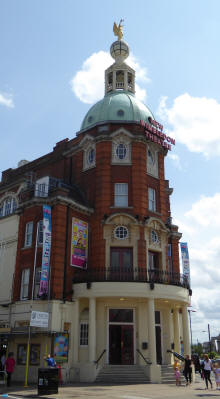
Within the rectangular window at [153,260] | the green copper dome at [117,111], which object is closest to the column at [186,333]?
the rectangular window at [153,260]

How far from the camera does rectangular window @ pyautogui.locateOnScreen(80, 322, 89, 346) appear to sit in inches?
1024

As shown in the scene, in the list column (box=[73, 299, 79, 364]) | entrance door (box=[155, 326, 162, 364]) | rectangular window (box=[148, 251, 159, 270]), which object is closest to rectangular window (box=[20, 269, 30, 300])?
column (box=[73, 299, 79, 364])

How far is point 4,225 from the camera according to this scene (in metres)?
31.8

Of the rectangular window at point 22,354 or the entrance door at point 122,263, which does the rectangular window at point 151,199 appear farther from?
the rectangular window at point 22,354

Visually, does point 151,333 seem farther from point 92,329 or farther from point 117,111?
point 117,111

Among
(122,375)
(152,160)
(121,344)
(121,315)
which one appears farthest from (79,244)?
(152,160)

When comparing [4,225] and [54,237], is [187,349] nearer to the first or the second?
[54,237]

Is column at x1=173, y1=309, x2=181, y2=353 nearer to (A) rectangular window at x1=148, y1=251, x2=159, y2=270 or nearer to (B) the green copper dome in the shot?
(A) rectangular window at x1=148, y1=251, x2=159, y2=270

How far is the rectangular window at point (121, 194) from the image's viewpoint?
1172 inches

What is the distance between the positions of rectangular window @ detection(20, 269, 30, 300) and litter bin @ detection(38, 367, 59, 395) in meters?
10.6

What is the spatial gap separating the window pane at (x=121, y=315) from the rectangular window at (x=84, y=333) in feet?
5.76

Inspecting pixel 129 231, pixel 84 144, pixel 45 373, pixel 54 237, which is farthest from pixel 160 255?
pixel 45 373

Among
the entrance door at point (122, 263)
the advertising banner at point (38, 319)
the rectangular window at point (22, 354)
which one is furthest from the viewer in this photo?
the entrance door at point (122, 263)

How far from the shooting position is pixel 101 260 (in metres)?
27.7
